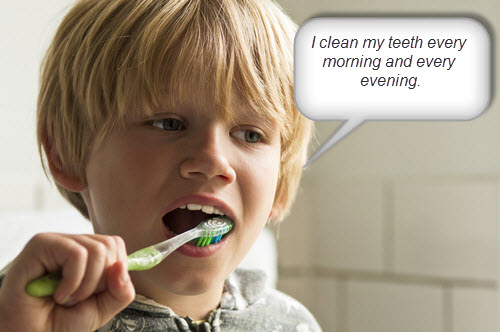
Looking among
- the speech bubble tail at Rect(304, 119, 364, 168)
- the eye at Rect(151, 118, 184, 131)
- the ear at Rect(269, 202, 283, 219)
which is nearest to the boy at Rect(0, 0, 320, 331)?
the eye at Rect(151, 118, 184, 131)

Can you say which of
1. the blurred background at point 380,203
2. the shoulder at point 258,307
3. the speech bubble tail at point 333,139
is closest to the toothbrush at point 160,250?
the shoulder at point 258,307

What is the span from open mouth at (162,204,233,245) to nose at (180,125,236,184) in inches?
1.7

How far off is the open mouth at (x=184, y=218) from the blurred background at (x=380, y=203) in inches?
18.2

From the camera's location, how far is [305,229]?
4.66 ft

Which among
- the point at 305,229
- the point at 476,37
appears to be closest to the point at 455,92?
the point at 476,37

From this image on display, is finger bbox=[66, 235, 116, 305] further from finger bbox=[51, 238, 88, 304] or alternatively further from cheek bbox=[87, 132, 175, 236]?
cheek bbox=[87, 132, 175, 236]

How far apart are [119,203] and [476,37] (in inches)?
23.4

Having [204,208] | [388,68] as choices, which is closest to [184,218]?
[204,208]

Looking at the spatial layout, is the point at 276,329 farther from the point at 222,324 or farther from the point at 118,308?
the point at 118,308

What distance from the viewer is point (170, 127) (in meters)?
0.55

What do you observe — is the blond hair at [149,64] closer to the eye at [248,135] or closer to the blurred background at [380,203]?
the eye at [248,135]

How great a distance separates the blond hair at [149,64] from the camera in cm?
54

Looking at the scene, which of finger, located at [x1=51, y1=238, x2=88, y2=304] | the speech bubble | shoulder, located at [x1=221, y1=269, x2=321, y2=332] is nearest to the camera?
finger, located at [x1=51, y1=238, x2=88, y2=304]

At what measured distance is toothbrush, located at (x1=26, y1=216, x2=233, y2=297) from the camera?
15.1 inches
